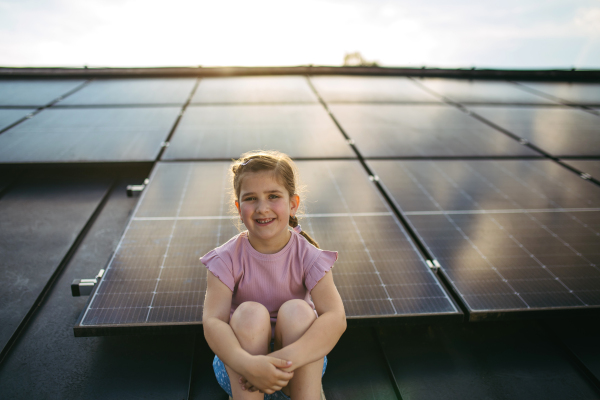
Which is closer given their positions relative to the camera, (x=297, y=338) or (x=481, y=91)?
(x=297, y=338)

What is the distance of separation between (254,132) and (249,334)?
5034 millimetres

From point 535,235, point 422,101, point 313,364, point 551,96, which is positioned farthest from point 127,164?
point 551,96

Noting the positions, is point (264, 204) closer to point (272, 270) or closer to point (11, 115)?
point (272, 270)

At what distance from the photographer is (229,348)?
1.90 metres

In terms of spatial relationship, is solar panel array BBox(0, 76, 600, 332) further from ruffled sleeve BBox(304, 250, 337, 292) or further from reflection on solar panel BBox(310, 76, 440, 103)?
ruffled sleeve BBox(304, 250, 337, 292)

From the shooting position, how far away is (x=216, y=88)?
9.43 m

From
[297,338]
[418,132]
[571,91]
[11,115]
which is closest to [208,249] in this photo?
[297,338]

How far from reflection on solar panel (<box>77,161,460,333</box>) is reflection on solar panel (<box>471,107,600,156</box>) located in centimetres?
447

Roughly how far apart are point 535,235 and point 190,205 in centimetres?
423

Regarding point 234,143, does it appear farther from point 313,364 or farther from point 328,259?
point 313,364

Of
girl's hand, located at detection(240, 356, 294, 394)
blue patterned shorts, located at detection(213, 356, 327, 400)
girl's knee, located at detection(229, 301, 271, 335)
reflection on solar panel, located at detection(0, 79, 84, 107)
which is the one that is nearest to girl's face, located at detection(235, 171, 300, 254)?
girl's knee, located at detection(229, 301, 271, 335)

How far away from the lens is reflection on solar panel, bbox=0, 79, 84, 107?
26.3 ft

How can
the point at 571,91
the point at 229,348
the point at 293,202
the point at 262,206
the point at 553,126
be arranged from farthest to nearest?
1. the point at 571,91
2. the point at 553,126
3. the point at 293,202
4. the point at 262,206
5. the point at 229,348

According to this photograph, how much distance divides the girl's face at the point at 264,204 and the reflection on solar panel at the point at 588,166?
233 inches
